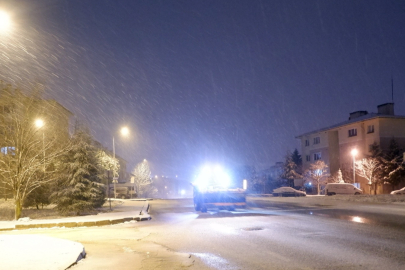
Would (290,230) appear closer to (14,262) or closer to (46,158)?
(14,262)

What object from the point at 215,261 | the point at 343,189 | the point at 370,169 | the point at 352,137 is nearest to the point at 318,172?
the point at 352,137

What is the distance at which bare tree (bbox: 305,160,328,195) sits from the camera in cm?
6037

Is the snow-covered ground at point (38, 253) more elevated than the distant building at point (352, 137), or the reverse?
the distant building at point (352, 137)

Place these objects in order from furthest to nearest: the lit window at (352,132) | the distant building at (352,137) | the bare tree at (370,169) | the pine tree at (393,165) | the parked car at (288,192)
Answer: the lit window at (352,132) → the distant building at (352,137) → the parked car at (288,192) → the pine tree at (393,165) → the bare tree at (370,169)

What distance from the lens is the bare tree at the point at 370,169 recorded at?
1981 inches

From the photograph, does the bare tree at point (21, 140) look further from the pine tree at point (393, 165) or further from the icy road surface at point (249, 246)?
the pine tree at point (393, 165)

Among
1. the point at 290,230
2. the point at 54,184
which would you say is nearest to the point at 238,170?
the point at 54,184

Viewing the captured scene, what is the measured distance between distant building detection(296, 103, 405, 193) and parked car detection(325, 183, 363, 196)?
10.7m

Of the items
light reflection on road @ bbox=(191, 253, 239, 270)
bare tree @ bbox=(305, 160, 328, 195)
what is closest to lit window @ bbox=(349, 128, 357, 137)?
bare tree @ bbox=(305, 160, 328, 195)

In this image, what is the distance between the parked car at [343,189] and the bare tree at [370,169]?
5902 mm

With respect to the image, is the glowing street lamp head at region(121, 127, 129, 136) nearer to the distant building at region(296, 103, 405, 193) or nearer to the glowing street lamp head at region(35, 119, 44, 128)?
the glowing street lamp head at region(35, 119, 44, 128)

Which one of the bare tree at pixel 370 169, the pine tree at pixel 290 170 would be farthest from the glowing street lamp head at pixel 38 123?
the pine tree at pixel 290 170

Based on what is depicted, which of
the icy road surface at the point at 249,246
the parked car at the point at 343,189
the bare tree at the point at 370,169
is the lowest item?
the parked car at the point at 343,189

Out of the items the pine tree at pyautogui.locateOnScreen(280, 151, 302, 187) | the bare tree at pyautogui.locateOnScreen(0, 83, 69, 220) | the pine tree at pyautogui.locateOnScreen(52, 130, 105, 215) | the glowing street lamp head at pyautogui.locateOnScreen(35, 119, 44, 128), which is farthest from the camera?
the pine tree at pyautogui.locateOnScreen(280, 151, 302, 187)
